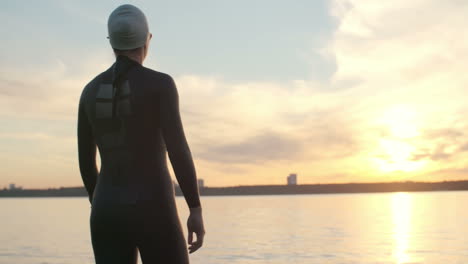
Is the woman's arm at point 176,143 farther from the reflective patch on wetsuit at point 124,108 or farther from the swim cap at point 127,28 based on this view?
the swim cap at point 127,28

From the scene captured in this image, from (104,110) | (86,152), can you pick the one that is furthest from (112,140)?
(86,152)

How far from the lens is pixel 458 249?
87.1 ft

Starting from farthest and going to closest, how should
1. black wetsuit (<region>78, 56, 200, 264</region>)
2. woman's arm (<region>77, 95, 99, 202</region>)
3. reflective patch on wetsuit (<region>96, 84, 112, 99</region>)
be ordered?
woman's arm (<region>77, 95, 99, 202</region>) < reflective patch on wetsuit (<region>96, 84, 112, 99</region>) < black wetsuit (<region>78, 56, 200, 264</region>)

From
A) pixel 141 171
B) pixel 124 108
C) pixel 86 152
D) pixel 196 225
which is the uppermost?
pixel 124 108

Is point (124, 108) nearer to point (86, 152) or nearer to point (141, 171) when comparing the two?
point (141, 171)

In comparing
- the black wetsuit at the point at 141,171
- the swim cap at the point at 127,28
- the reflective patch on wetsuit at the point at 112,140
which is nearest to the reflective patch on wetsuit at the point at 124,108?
the black wetsuit at the point at 141,171

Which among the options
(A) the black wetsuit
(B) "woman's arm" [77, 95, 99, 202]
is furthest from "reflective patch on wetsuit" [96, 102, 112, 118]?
(B) "woman's arm" [77, 95, 99, 202]

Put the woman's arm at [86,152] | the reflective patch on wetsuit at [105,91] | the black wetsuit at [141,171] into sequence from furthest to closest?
the woman's arm at [86,152], the reflective patch on wetsuit at [105,91], the black wetsuit at [141,171]

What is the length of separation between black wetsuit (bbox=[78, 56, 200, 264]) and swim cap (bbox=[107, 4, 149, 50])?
0.44ft

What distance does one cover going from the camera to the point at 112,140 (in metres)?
3.27

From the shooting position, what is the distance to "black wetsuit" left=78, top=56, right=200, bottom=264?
3.17m

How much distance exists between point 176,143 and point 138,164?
0.22 metres

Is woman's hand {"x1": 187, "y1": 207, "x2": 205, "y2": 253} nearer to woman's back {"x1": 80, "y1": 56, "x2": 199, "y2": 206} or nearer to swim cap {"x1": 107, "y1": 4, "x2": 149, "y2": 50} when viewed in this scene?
woman's back {"x1": 80, "y1": 56, "x2": 199, "y2": 206}

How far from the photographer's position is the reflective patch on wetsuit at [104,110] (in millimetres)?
3260
